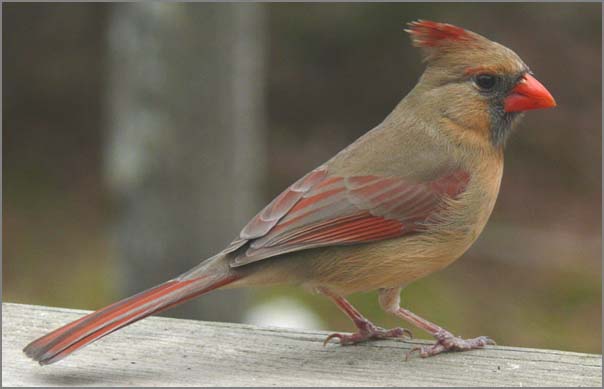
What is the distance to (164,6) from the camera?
16.5ft

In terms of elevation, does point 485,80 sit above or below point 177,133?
above

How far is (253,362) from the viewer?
311 cm

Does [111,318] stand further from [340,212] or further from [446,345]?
[446,345]

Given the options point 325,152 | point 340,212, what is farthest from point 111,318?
point 325,152

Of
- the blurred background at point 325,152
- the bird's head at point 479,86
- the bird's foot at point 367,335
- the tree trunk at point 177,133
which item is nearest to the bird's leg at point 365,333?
the bird's foot at point 367,335

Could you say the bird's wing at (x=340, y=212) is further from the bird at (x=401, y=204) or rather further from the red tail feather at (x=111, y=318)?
the red tail feather at (x=111, y=318)

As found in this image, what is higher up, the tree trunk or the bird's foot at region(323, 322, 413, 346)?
the tree trunk

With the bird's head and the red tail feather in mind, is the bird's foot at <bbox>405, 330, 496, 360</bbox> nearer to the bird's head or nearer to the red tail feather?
the red tail feather

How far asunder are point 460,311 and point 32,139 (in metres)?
4.25

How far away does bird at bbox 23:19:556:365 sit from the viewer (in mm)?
3355

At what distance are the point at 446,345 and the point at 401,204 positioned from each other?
0.53 meters

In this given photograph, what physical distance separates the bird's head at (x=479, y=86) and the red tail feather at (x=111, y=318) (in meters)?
1.15

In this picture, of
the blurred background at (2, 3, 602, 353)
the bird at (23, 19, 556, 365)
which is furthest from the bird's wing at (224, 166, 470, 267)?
the blurred background at (2, 3, 602, 353)

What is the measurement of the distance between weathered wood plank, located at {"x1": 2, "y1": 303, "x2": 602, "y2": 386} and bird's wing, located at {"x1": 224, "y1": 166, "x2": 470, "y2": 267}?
0.29 m
